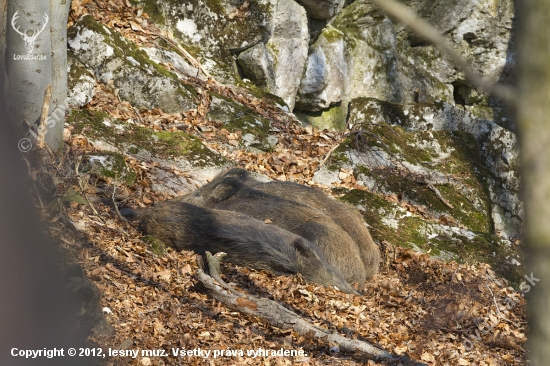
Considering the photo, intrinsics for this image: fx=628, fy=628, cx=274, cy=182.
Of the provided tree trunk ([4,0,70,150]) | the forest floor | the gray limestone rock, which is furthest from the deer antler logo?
the gray limestone rock

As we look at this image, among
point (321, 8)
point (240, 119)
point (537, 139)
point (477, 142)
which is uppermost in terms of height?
point (321, 8)

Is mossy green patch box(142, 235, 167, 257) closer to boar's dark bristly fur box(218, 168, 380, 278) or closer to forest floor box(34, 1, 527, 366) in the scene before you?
forest floor box(34, 1, 527, 366)

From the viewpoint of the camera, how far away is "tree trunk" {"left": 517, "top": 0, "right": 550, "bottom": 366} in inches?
72.8

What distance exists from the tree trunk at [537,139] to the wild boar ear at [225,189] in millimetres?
5752

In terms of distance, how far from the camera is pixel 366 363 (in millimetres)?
4848

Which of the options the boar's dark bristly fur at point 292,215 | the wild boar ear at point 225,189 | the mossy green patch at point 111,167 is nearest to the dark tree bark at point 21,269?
the boar's dark bristly fur at point 292,215

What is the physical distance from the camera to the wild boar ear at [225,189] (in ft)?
24.8

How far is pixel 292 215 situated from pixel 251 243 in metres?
0.99

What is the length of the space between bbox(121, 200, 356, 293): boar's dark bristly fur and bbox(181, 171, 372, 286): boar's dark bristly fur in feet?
1.18

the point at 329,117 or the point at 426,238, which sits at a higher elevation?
the point at 329,117

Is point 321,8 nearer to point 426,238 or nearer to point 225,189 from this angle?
point 426,238

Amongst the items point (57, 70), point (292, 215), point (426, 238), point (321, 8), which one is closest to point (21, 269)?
point (292, 215)

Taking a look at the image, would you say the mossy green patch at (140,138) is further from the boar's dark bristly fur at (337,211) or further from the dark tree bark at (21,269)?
the dark tree bark at (21,269)

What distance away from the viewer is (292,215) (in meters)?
6.99
